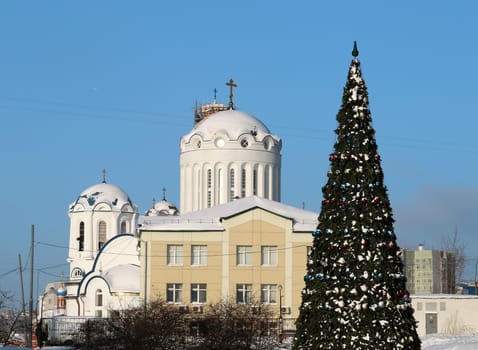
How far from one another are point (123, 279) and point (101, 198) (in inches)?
1027

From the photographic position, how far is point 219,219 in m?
52.5

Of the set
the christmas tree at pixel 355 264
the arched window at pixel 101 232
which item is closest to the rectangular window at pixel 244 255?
the christmas tree at pixel 355 264

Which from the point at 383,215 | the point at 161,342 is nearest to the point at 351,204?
the point at 383,215

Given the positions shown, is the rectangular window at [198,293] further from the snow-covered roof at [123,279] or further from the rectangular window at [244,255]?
the snow-covered roof at [123,279]

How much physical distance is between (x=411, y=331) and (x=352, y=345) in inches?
44.5

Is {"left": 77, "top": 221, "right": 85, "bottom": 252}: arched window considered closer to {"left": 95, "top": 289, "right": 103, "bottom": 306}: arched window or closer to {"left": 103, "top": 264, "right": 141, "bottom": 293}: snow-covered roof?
{"left": 103, "top": 264, "right": 141, "bottom": 293}: snow-covered roof

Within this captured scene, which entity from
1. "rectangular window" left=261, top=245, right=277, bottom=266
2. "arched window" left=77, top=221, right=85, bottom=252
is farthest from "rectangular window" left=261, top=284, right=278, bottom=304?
"arched window" left=77, top=221, right=85, bottom=252

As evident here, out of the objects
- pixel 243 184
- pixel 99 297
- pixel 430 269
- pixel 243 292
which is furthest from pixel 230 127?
pixel 243 292

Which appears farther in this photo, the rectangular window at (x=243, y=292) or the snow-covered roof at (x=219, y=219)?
the snow-covered roof at (x=219, y=219)

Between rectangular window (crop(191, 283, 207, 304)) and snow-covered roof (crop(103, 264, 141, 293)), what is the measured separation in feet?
27.8

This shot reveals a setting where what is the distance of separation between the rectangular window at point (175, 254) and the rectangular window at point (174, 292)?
107cm

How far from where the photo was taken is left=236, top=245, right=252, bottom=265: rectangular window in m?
52.1

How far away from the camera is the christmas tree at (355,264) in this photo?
738 inches

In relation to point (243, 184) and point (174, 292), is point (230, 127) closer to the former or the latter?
point (243, 184)
